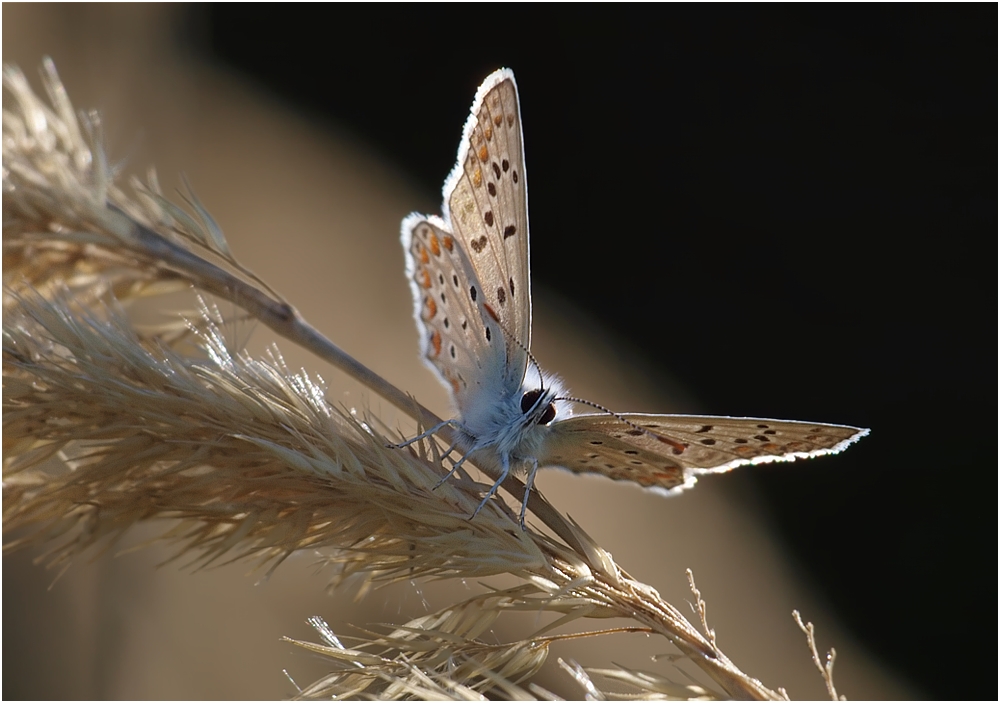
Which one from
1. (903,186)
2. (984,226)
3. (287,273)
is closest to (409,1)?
(287,273)

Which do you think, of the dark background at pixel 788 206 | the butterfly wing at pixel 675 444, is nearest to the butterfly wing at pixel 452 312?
the butterfly wing at pixel 675 444

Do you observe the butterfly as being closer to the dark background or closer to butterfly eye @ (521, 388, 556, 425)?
butterfly eye @ (521, 388, 556, 425)

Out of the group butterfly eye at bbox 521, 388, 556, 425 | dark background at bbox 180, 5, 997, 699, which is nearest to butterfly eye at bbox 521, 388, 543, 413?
butterfly eye at bbox 521, 388, 556, 425

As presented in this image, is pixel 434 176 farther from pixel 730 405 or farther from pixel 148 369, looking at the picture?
pixel 148 369

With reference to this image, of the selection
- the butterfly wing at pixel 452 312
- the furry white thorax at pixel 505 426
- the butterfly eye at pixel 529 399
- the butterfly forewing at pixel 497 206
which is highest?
the butterfly forewing at pixel 497 206

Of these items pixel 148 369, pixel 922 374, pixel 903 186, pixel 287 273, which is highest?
pixel 903 186

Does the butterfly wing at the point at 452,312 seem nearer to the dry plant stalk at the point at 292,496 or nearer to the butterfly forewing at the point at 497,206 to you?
the butterfly forewing at the point at 497,206

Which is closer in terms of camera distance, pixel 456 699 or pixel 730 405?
pixel 456 699
